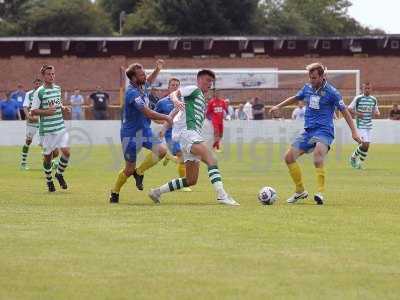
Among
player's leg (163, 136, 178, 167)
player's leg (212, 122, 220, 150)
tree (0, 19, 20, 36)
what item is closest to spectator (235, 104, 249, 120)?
player's leg (212, 122, 220, 150)

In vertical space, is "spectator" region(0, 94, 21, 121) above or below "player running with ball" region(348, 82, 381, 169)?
below

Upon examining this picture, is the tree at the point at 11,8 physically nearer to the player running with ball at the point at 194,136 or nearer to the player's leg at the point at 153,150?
the player's leg at the point at 153,150

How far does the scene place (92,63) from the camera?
64.6m

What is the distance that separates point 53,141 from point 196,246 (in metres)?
8.54

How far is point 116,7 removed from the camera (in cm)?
12000

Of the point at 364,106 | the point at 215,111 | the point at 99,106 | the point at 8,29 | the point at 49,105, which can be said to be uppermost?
the point at 49,105

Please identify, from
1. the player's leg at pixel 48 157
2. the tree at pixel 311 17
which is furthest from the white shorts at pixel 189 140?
the tree at pixel 311 17

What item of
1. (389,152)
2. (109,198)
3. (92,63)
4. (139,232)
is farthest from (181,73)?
(139,232)

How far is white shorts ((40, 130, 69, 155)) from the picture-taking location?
19.1 metres

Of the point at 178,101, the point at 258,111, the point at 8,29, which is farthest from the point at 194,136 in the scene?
the point at 8,29

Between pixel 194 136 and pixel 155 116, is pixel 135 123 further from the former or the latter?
pixel 194 136

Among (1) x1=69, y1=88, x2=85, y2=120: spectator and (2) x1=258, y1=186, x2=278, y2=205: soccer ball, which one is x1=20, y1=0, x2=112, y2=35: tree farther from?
(2) x1=258, y1=186, x2=278, y2=205: soccer ball

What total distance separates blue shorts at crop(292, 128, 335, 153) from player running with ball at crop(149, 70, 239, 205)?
148cm

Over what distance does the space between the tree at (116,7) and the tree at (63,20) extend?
10.3 meters
